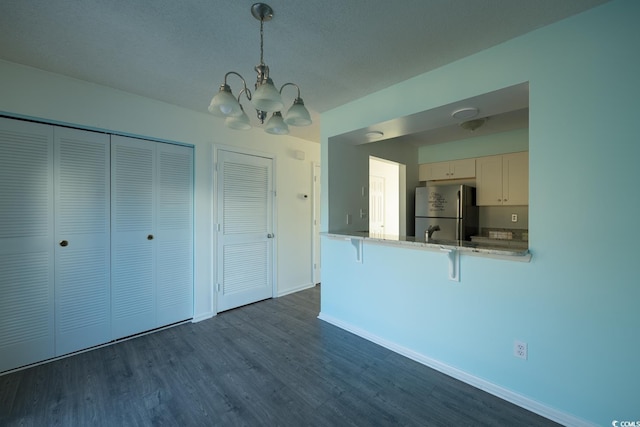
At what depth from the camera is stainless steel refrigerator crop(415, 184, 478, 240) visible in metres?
3.66

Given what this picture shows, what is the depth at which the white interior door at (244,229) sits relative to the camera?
3.32 meters

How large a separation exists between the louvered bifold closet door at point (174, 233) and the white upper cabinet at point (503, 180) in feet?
13.1

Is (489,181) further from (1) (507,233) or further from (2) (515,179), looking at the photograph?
(1) (507,233)

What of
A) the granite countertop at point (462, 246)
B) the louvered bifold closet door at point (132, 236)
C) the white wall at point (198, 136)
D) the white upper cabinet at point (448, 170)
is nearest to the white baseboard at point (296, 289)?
the white wall at point (198, 136)

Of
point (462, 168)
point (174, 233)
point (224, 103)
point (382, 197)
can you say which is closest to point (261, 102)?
point (224, 103)

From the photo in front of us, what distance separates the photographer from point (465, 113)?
2.20 metres

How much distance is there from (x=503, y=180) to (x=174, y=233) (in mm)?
4368

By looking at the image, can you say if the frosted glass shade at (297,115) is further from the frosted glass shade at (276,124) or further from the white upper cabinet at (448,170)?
the white upper cabinet at (448,170)

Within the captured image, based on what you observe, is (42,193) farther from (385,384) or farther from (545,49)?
(545,49)

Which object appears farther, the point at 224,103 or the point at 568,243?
the point at 568,243

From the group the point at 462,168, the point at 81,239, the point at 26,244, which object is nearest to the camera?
the point at 26,244

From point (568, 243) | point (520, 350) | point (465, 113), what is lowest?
point (520, 350)

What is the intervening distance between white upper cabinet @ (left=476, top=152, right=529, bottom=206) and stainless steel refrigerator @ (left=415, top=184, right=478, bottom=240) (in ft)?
0.60

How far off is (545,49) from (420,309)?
2065 millimetres
